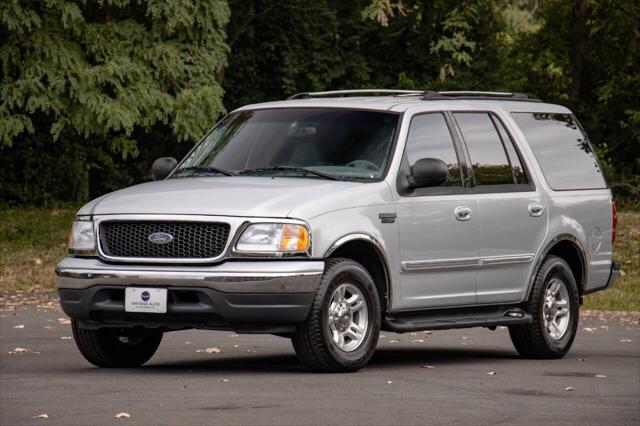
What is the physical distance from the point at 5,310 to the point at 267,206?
26.2 feet

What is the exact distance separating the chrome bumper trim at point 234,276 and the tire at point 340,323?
17 centimetres

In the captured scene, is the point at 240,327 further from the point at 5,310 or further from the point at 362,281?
the point at 5,310

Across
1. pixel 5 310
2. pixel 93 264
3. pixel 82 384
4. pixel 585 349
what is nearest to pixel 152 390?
pixel 82 384

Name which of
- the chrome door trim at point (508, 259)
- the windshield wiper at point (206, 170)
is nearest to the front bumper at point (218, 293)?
the windshield wiper at point (206, 170)

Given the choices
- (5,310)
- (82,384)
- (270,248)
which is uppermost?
(270,248)

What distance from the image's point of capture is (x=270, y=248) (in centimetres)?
1122

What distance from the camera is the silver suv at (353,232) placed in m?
11.3

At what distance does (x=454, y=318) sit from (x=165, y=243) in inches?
102

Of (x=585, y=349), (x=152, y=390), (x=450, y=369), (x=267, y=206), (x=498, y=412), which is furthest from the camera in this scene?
(x=585, y=349)

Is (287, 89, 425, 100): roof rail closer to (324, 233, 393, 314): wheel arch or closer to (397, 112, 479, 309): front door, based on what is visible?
(397, 112, 479, 309): front door

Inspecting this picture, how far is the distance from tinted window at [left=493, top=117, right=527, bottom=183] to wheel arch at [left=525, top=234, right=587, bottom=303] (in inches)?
23.0

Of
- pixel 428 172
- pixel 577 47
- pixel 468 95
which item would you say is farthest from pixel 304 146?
pixel 577 47

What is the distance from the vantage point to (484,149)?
13508 mm

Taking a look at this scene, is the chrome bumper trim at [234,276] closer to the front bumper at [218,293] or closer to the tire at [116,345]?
the front bumper at [218,293]
